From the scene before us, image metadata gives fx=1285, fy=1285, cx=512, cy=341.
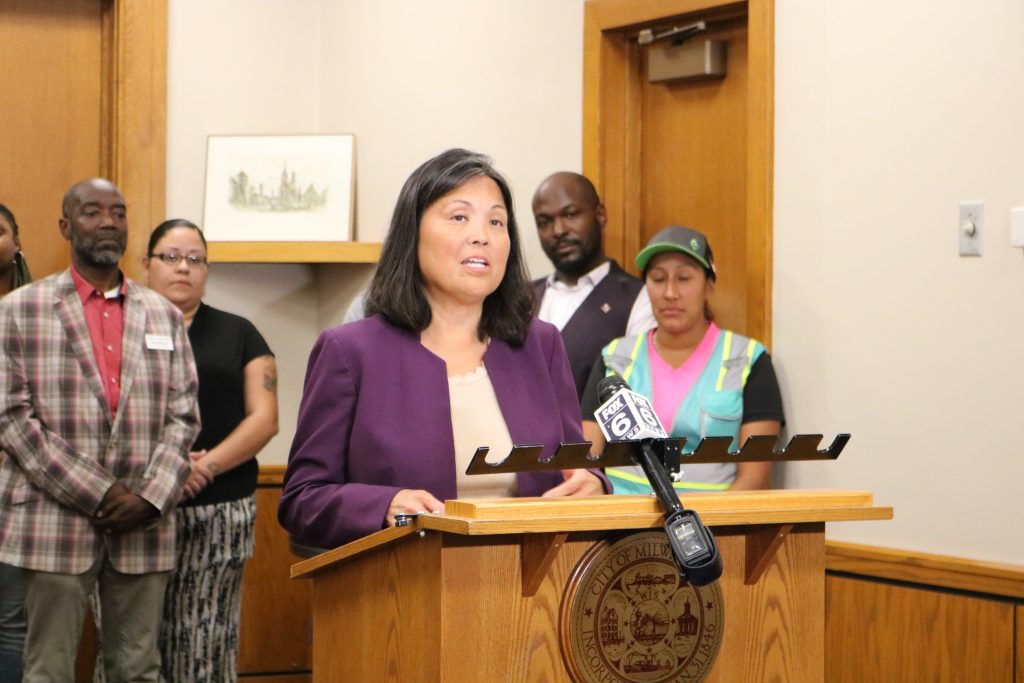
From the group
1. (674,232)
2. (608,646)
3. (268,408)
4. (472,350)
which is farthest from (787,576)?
(268,408)

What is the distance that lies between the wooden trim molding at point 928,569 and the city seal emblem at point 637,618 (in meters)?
1.73

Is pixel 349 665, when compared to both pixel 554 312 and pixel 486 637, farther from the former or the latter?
pixel 554 312

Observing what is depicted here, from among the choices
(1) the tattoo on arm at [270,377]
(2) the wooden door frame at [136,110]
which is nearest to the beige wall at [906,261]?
(1) the tattoo on arm at [270,377]

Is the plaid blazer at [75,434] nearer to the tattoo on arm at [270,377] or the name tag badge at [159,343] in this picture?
the name tag badge at [159,343]

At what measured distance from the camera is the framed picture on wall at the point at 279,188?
5.42 m

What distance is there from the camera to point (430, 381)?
2117 mm

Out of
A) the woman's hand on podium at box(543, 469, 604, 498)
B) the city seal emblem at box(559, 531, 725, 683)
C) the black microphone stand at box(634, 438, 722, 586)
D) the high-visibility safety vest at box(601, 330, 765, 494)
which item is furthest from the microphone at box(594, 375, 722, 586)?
the high-visibility safety vest at box(601, 330, 765, 494)

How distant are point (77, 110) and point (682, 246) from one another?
2862 mm

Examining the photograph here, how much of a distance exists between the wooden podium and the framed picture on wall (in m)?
3.60

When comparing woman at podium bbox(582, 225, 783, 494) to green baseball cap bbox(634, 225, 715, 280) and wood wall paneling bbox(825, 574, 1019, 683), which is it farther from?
wood wall paneling bbox(825, 574, 1019, 683)

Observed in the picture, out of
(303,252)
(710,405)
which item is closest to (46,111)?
(303,252)

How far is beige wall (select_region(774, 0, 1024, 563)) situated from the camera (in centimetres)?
333

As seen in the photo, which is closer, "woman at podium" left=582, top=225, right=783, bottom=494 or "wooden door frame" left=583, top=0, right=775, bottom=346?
"woman at podium" left=582, top=225, right=783, bottom=494

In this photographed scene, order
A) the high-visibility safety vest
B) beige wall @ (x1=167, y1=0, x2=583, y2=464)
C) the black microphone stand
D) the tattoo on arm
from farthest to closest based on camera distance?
beige wall @ (x1=167, y1=0, x2=583, y2=464)
the tattoo on arm
the high-visibility safety vest
the black microphone stand
